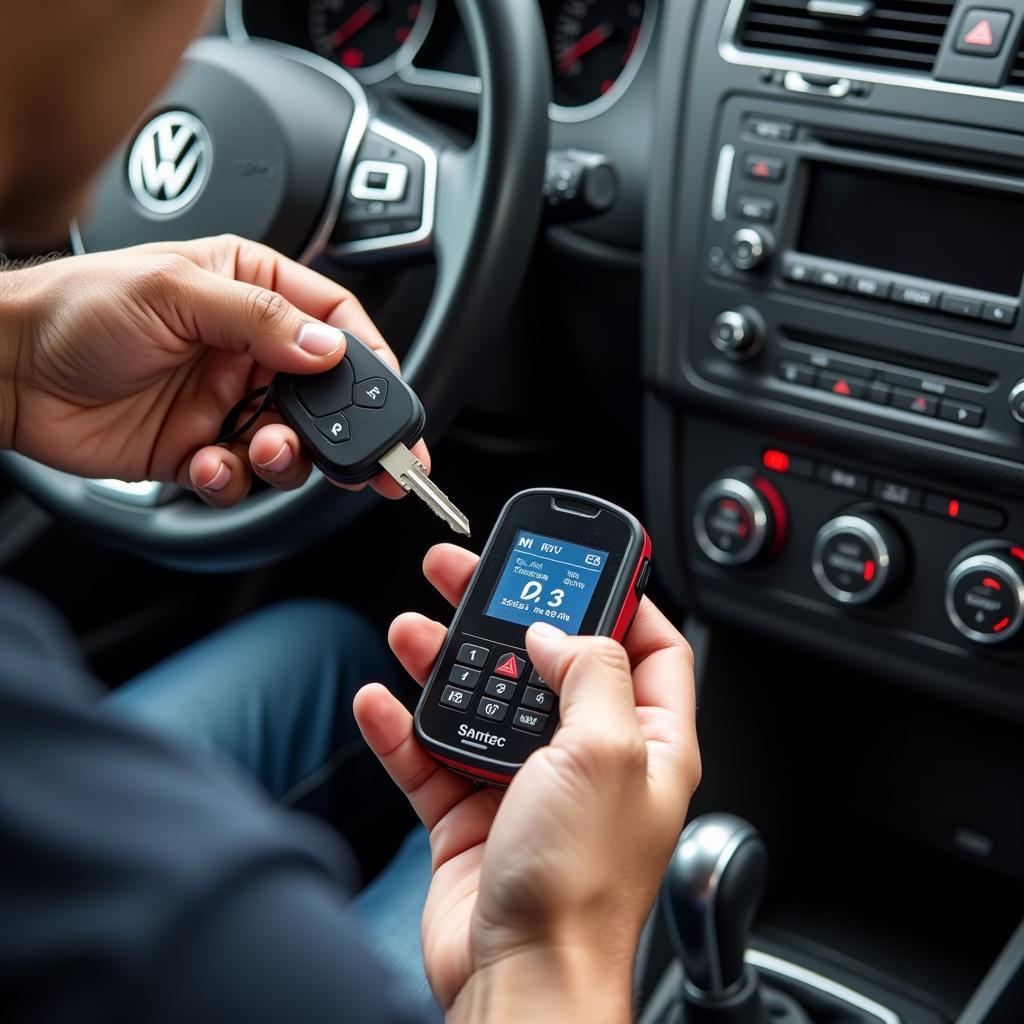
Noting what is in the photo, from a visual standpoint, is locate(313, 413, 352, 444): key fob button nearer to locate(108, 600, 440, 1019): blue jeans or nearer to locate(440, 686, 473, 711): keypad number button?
locate(440, 686, 473, 711): keypad number button

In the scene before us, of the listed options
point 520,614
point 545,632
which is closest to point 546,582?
point 520,614

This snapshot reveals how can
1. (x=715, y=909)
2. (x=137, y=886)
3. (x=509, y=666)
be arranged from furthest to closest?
(x=715, y=909), (x=509, y=666), (x=137, y=886)

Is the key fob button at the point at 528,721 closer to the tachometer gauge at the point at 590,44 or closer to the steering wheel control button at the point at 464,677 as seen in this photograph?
the steering wheel control button at the point at 464,677

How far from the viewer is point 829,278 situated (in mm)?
974

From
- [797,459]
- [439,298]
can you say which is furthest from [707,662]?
[439,298]

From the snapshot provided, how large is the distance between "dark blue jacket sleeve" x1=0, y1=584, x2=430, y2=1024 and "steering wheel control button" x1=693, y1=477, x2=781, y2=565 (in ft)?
2.35

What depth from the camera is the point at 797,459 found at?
1052 millimetres

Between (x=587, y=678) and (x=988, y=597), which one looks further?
(x=988, y=597)

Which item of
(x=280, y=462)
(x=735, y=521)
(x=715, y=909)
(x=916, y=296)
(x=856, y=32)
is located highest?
(x=856, y=32)

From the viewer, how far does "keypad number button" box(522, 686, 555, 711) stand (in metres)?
0.71

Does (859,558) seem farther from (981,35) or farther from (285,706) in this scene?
(285,706)

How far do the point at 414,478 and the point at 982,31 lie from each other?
475mm

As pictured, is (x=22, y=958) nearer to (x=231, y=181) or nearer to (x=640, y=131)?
(x=231, y=181)

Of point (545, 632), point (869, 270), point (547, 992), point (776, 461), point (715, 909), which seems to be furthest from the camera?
point (776, 461)
